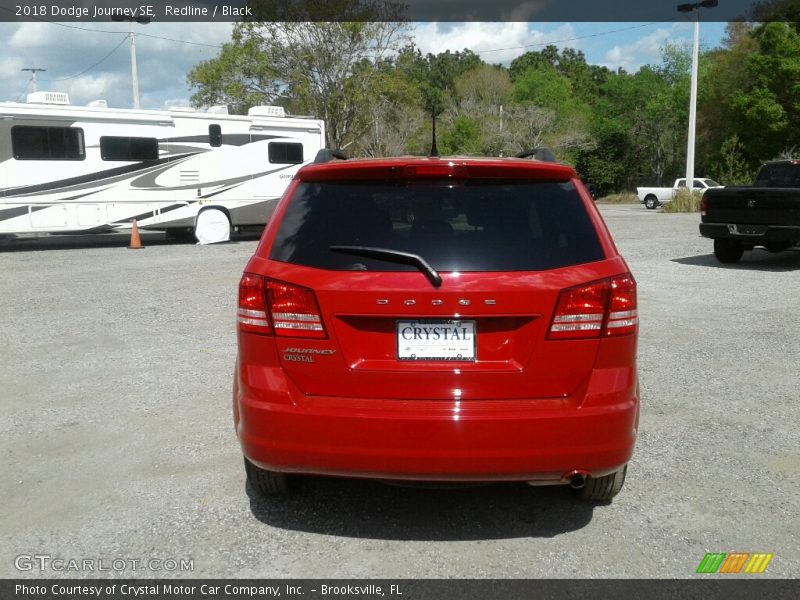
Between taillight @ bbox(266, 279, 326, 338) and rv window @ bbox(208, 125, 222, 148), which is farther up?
rv window @ bbox(208, 125, 222, 148)

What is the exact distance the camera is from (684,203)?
102 feet

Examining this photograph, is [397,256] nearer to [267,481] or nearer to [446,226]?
[446,226]

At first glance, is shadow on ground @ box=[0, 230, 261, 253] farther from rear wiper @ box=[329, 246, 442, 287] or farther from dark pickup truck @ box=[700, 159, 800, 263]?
rear wiper @ box=[329, 246, 442, 287]

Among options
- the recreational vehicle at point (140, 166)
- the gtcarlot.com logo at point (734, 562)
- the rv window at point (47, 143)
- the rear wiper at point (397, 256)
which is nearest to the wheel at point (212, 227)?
the recreational vehicle at point (140, 166)

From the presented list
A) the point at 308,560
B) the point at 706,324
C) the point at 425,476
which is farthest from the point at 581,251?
the point at 706,324

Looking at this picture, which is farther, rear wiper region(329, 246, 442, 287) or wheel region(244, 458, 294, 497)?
wheel region(244, 458, 294, 497)

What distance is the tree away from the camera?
34.3 meters

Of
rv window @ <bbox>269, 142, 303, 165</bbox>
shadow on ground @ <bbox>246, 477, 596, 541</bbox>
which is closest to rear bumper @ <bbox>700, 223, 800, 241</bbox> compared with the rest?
shadow on ground @ <bbox>246, 477, 596, 541</bbox>

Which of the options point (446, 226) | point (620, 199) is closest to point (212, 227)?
point (446, 226)

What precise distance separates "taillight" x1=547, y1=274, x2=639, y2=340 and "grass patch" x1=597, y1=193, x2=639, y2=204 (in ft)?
153

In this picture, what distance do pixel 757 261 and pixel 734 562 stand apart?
1202 cm

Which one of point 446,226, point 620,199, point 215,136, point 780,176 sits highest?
point 215,136

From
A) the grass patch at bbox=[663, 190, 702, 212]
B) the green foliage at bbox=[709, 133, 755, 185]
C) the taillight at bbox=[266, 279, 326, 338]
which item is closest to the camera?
the taillight at bbox=[266, 279, 326, 338]

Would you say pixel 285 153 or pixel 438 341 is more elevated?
pixel 285 153
